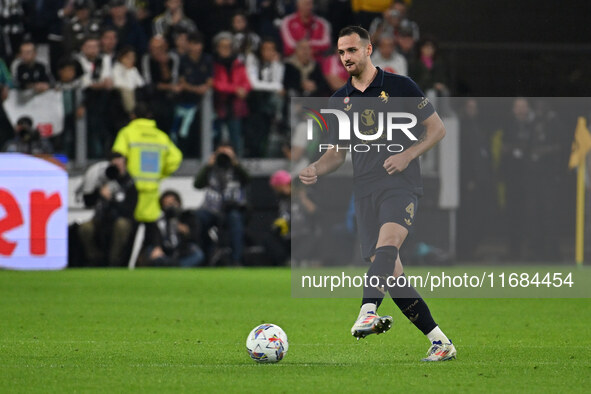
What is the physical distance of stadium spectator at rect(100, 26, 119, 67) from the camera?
1717 cm

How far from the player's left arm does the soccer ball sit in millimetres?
1251

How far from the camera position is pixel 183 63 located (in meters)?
17.6

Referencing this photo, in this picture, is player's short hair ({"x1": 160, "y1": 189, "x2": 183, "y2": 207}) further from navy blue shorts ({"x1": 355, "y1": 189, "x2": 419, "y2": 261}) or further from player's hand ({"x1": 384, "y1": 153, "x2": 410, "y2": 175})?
player's hand ({"x1": 384, "y1": 153, "x2": 410, "y2": 175})

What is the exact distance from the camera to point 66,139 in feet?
56.3

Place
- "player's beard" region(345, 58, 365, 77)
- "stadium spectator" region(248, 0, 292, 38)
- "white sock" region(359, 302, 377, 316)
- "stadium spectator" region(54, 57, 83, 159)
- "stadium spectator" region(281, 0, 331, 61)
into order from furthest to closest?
"stadium spectator" region(248, 0, 292, 38) < "stadium spectator" region(281, 0, 331, 61) < "stadium spectator" region(54, 57, 83, 159) < "player's beard" region(345, 58, 365, 77) < "white sock" region(359, 302, 377, 316)

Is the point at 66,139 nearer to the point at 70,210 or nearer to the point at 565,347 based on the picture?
the point at 70,210

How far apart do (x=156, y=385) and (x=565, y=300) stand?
782 cm

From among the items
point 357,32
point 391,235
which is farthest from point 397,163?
point 357,32

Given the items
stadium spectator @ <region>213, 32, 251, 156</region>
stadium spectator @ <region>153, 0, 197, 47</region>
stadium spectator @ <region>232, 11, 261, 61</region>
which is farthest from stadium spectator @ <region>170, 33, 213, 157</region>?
stadium spectator @ <region>232, 11, 261, 61</region>

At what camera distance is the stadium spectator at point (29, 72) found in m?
16.9

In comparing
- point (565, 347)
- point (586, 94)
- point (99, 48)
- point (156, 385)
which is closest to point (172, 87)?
point (99, 48)

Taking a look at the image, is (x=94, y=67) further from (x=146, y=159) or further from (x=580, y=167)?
(x=580, y=167)

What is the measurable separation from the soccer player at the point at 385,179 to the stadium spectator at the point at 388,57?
1011 centimetres

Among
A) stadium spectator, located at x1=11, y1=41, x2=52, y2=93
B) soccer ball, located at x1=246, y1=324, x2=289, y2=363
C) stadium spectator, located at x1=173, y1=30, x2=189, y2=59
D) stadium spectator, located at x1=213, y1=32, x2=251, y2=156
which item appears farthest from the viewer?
stadium spectator, located at x1=213, y1=32, x2=251, y2=156
